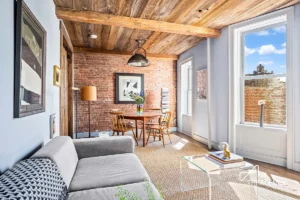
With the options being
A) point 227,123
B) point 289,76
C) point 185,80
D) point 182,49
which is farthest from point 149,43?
point 289,76

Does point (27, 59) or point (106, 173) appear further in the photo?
point (106, 173)

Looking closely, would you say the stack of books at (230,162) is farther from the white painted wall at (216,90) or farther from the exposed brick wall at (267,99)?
the white painted wall at (216,90)

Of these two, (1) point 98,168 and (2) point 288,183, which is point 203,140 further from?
(1) point 98,168

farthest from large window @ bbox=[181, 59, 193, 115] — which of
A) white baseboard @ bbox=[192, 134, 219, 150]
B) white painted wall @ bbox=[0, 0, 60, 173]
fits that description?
white painted wall @ bbox=[0, 0, 60, 173]

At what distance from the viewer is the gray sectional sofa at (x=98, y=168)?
1336 mm

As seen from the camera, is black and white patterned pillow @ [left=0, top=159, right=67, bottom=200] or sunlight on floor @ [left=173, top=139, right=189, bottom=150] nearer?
black and white patterned pillow @ [left=0, top=159, right=67, bottom=200]

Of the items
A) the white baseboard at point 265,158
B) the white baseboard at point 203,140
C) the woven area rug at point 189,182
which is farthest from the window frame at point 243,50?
the woven area rug at point 189,182

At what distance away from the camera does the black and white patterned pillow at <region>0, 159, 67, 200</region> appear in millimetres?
853

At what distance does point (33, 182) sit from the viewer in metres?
0.97

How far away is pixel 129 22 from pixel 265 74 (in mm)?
2670

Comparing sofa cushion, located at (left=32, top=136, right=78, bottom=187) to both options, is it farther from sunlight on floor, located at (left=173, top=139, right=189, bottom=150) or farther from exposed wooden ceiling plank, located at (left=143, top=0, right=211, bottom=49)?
sunlight on floor, located at (left=173, top=139, right=189, bottom=150)

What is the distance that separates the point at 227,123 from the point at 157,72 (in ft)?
9.81

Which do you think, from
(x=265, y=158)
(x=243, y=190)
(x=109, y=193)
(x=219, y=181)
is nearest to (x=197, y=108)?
(x=265, y=158)

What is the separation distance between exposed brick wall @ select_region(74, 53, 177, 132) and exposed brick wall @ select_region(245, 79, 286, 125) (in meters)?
3.00
